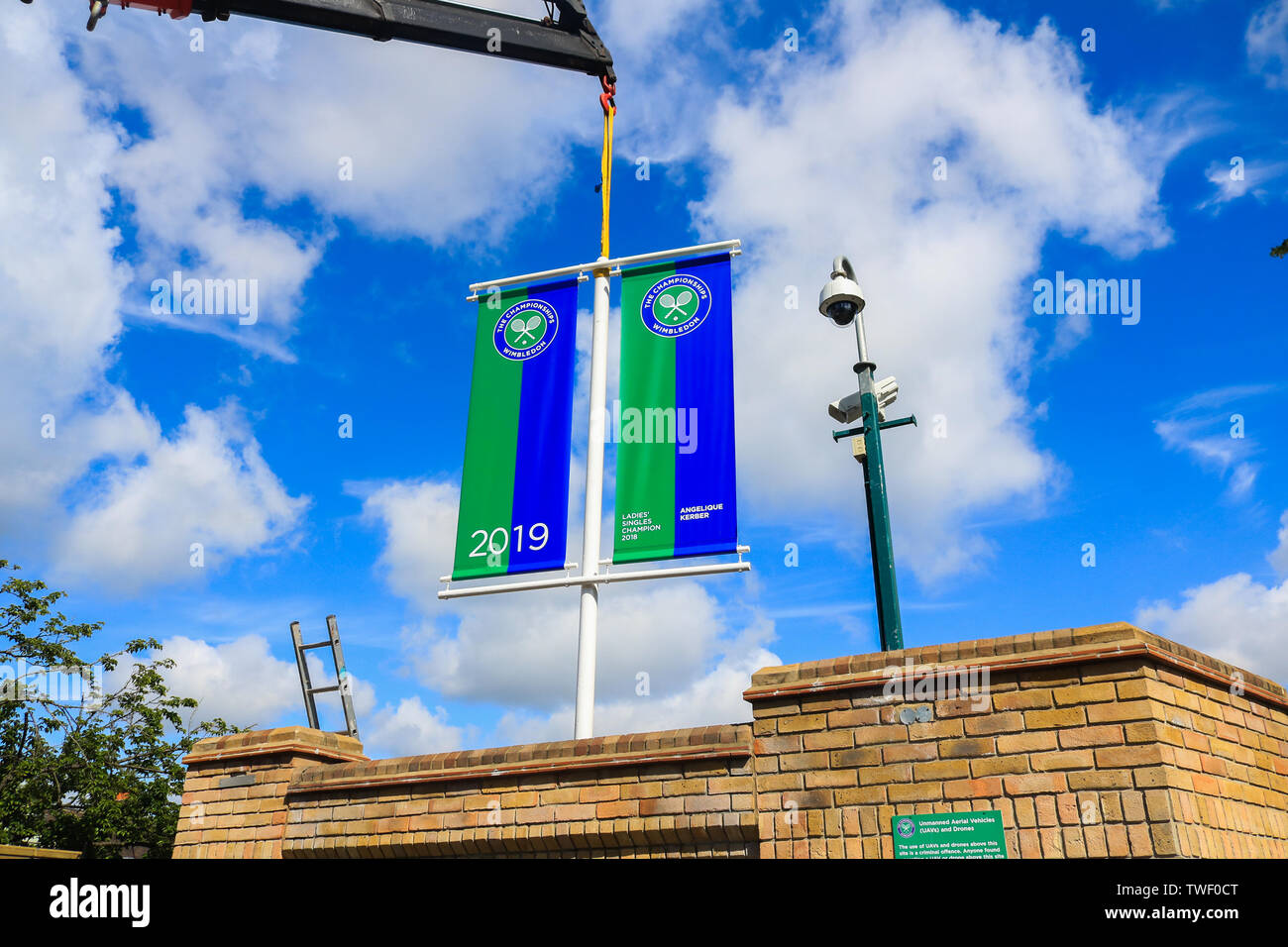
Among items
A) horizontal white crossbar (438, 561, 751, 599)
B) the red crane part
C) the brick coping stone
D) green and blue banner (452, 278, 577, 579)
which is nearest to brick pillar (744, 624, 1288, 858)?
the brick coping stone

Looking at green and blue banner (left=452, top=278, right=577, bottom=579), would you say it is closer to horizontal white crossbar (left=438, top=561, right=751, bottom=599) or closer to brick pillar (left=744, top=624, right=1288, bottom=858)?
horizontal white crossbar (left=438, top=561, right=751, bottom=599)

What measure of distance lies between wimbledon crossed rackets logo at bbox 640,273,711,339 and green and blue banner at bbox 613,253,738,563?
1 centimetres

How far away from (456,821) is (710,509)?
141 inches

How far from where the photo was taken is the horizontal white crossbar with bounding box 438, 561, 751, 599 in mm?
9305

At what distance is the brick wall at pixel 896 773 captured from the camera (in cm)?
600

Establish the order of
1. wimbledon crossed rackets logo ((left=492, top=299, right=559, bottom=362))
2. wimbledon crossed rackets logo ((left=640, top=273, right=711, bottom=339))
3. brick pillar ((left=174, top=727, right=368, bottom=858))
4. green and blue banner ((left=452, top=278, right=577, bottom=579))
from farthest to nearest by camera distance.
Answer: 1. wimbledon crossed rackets logo ((left=492, top=299, right=559, bottom=362))
2. wimbledon crossed rackets logo ((left=640, top=273, right=711, bottom=339))
3. green and blue banner ((left=452, top=278, right=577, bottom=579))
4. brick pillar ((left=174, top=727, right=368, bottom=858))

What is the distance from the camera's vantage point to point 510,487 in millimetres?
10430

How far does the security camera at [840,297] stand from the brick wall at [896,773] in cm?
552

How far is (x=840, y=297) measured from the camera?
11.4 meters

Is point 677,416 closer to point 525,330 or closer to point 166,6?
point 525,330

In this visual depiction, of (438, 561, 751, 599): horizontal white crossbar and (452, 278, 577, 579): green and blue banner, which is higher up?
(452, 278, 577, 579): green and blue banner
